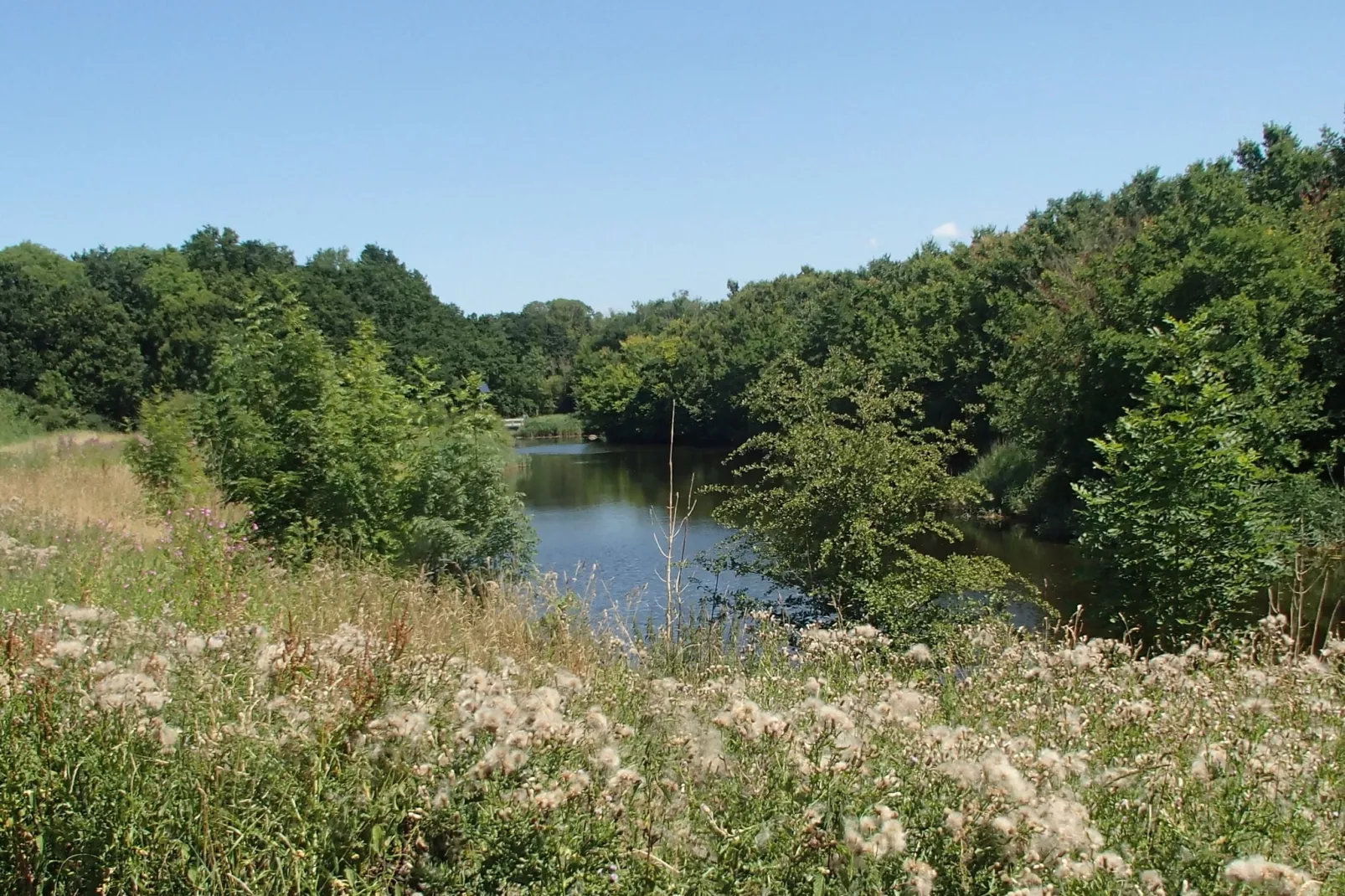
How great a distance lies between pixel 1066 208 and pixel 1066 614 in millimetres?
31695

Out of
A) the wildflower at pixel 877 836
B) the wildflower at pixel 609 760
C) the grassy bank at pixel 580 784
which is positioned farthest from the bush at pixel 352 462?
the wildflower at pixel 877 836

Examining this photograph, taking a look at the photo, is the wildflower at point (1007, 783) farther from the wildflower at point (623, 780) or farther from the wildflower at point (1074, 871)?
the wildflower at point (623, 780)

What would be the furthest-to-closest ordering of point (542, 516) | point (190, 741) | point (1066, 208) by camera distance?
point (1066, 208) → point (542, 516) → point (190, 741)

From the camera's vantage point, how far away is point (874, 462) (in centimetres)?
1072

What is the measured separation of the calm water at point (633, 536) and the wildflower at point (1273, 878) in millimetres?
3830

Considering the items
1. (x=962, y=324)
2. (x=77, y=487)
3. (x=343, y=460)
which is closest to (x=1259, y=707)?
(x=343, y=460)

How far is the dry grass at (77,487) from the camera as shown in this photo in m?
10.1

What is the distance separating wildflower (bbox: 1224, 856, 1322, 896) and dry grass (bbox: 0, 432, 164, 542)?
27.8 ft

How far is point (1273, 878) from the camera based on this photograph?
1787 millimetres

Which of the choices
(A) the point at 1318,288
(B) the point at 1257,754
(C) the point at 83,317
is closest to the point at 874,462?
(B) the point at 1257,754

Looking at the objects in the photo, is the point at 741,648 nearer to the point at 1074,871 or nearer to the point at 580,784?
the point at 580,784

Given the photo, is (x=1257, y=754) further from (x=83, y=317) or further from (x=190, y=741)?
(x=83, y=317)

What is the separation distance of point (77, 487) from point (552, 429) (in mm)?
60467

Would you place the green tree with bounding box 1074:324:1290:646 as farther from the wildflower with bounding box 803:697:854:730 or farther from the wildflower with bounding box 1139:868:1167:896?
the wildflower with bounding box 1139:868:1167:896
